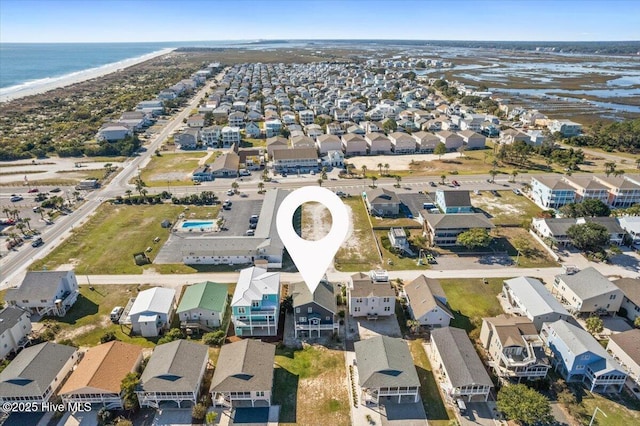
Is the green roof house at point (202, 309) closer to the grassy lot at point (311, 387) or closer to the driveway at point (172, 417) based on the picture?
the grassy lot at point (311, 387)

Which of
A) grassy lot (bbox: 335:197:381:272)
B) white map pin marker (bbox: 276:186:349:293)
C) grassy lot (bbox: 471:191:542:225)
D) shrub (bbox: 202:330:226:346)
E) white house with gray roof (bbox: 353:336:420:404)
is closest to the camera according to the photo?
white house with gray roof (bbox: 353:336:420:404)

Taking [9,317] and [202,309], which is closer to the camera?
[9,317]

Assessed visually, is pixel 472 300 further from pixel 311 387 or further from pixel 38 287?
pixel 38 287

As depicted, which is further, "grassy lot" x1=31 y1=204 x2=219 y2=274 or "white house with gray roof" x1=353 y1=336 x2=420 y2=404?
"grassy lot" x1=31 y1=204 x2=219 y2=274

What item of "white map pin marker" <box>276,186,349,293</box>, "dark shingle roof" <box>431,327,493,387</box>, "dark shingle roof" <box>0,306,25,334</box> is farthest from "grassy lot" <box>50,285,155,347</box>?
"dark shingle roof" <box>431,327,493,387</box>

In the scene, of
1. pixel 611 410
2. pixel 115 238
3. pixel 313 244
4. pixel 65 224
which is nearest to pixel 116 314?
pixel 115 238

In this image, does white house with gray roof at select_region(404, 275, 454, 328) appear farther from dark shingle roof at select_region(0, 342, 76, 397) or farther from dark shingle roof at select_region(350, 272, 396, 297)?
dark shingle roof at select_region(0, 342, 76, 397)
